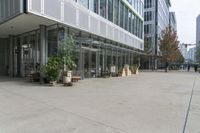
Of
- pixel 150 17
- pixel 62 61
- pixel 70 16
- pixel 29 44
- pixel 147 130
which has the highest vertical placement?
pixel 150 17

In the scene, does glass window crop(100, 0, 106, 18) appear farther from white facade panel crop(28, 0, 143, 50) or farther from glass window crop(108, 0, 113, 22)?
glass window crop(108, 0, 113, 22)

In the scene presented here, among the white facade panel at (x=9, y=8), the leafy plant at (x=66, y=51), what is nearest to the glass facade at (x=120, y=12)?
the leafy plant at (x=66, y=51)

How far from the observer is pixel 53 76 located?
16656 mm

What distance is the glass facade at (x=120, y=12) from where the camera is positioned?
2512 cm

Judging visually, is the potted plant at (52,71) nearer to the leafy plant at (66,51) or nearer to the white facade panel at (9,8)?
the leafy plant at (66,51)

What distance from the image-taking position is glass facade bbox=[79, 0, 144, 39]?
25120 mm

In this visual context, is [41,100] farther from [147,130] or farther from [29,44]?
[29,44]

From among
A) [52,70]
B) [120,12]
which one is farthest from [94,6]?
[52,70]

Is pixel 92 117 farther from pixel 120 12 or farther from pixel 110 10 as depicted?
pixel 120 12

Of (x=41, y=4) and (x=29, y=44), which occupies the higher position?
(x=41, y=4)

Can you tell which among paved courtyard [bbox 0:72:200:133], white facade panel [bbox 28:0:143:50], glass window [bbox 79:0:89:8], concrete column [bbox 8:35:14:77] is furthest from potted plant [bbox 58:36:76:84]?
concrete column [bbox 8:35:14:77]

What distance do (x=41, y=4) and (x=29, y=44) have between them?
871 centimetres

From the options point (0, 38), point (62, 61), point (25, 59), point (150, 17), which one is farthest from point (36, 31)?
point (150, 17)

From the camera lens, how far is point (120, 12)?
33281 millimetres
